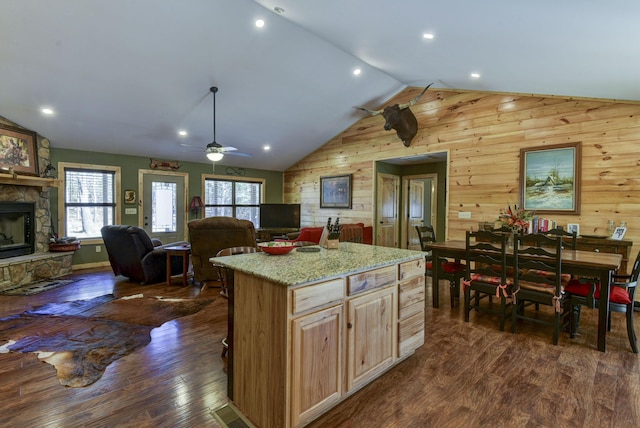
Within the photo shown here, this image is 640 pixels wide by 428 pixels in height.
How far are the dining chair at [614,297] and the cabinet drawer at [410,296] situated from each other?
1.64 meters

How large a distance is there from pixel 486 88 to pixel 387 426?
5166 mm

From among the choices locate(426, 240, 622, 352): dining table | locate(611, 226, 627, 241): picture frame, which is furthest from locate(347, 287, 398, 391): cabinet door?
locate(611, 226, 627, 241): picture frame

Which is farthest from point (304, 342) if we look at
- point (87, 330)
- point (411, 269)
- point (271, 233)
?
point (271, 233)

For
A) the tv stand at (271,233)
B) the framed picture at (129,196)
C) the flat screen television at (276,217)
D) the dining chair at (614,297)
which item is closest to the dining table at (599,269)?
the dining chair at (614,297)

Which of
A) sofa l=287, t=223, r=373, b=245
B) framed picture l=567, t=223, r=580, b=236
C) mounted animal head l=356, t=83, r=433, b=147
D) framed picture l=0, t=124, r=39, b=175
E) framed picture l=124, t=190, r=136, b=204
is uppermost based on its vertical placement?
mounted animal head l=356, t=83, r=433, b=147

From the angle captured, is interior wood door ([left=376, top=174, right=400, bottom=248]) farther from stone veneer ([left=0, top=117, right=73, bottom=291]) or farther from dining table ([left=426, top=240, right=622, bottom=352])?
stone veneer ([left=0, top=117, right=73, bottom=291])

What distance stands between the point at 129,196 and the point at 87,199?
742 mm

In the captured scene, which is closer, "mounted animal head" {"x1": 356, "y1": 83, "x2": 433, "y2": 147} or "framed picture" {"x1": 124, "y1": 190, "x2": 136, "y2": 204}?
"mounted animal head" {"x1": 356, "y1": 83, "x2": 433, "y2": 147}

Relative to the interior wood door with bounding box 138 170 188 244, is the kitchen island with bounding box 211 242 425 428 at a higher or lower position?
lower

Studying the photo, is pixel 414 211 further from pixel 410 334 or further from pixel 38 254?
pixel 38 254

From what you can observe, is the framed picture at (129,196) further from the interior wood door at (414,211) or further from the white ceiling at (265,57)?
the interior wood door at (414,211)

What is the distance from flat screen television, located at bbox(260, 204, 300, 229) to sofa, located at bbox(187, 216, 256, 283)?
3.49 meters

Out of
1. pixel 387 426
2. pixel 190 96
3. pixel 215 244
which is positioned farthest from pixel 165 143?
pixel 387 426

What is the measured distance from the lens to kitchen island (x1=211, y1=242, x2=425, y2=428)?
1.71m
